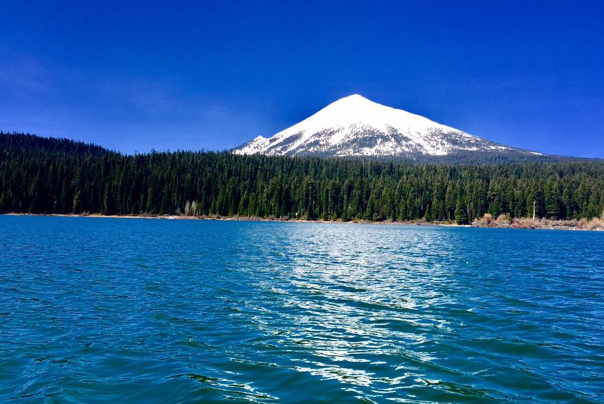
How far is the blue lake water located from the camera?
31.6 feet

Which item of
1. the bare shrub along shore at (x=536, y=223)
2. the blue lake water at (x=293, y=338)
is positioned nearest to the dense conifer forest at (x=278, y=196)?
the bare shrub along shore at (x=536, y=223)

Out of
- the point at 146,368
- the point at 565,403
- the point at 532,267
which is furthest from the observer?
the point at 532,267

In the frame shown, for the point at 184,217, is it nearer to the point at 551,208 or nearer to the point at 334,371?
the point at 551,208

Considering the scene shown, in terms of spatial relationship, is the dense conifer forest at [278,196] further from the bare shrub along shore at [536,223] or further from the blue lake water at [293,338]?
the blue lake water at [293,338]

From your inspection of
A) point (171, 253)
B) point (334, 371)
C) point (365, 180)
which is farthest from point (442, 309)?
point (365, 180)

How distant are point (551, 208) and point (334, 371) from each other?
178849mm

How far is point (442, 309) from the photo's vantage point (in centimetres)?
1803

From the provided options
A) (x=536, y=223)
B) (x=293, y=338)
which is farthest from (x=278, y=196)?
(x=293, y=338)

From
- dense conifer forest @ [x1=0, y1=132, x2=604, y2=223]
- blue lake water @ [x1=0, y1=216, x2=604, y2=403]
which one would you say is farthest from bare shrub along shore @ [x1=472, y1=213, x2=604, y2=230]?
blue lake water @ [x1=0, y1=216, x2=604, y2=403]

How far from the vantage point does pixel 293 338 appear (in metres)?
13.4

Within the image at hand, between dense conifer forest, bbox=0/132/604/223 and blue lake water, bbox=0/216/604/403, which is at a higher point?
dense conifer forest, bbox=0/132/604/223

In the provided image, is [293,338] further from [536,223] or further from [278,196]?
[536,223]

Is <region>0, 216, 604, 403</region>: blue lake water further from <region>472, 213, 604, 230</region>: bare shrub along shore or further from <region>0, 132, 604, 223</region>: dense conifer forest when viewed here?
<region>0, 132, 604, 223</region>: dense conifer forest

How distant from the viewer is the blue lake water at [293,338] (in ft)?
31.6
